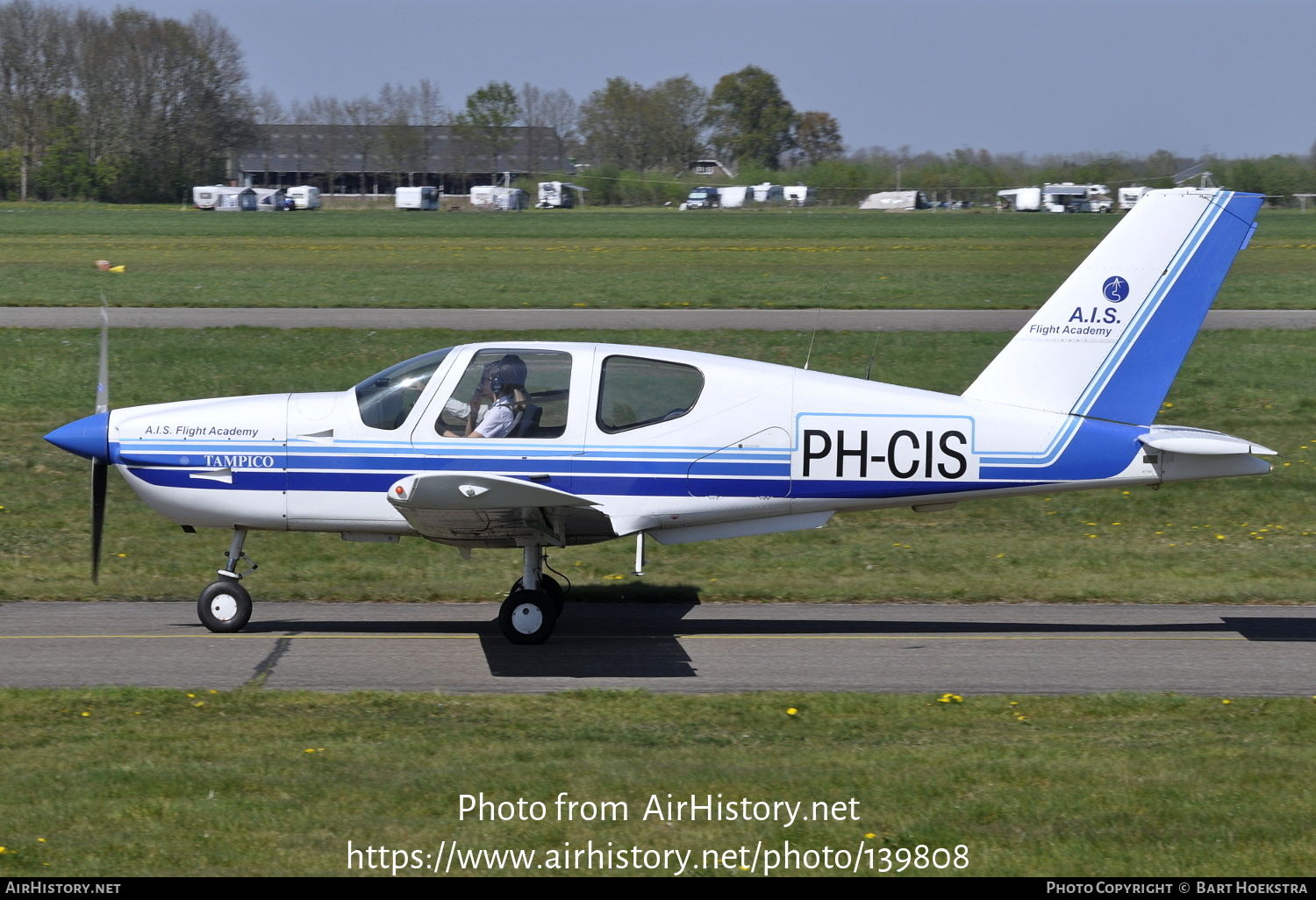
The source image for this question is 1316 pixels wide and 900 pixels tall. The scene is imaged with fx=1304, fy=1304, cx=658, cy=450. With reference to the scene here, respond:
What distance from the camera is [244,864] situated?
533cm

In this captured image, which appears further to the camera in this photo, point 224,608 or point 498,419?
point 224,608

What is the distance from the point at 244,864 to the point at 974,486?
19.8ft

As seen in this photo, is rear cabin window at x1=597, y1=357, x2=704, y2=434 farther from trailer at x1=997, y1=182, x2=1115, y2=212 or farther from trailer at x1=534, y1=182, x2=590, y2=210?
trailer at x1=534, y1=182, x2=590, y2=210

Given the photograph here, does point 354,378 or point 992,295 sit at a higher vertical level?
point 992,295

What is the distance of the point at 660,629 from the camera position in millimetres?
10250

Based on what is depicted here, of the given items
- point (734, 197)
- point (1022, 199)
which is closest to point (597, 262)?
point (1022, 199)

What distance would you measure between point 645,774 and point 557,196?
75.7 m

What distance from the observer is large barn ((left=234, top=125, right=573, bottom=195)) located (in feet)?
354

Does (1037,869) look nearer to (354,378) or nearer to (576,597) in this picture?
(576,597)

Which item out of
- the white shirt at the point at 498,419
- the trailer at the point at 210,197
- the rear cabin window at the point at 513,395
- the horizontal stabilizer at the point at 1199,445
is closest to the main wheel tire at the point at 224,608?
the rear cabin window at the point at 513,395

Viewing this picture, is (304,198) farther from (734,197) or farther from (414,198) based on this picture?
(734,197)

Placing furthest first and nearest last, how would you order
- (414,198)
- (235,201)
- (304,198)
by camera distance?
(304,198)
(414,198)
(235,201)

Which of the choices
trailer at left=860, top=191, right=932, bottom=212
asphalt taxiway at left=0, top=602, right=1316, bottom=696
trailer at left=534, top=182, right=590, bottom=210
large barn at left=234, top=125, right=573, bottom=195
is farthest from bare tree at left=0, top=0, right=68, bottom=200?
asphalt taxiway at left=0, top=602, right=1316, bottom=696

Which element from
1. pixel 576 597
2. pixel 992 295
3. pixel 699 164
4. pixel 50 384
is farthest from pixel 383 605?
pixel 699 164
